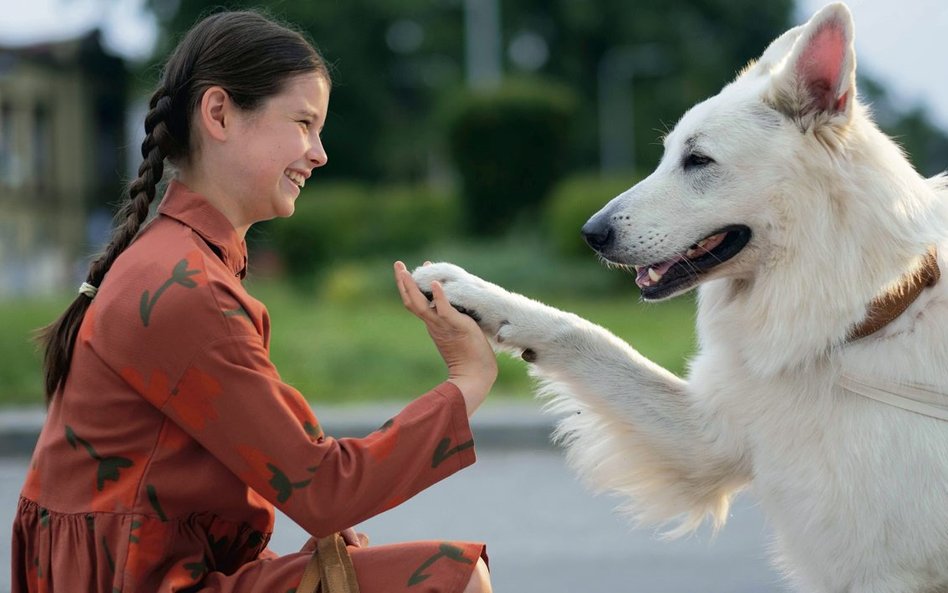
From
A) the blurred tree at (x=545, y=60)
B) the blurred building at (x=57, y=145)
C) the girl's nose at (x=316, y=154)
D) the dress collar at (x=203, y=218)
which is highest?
the girl's nose at (x=316, y=154)

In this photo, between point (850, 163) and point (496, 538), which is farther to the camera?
point (496, 538)

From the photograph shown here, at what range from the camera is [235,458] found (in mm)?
2002

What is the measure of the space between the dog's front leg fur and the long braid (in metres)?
0.75

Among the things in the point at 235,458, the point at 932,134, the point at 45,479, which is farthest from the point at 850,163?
the point at 932,134

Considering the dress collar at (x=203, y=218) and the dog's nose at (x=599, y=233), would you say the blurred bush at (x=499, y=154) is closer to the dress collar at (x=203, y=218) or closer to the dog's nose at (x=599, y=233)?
the dog's nose at (x=599, y=233)

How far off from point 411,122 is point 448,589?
3295 centimetres

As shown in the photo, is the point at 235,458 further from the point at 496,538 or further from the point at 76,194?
the point at 76,194

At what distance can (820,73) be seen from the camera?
2.67 metres

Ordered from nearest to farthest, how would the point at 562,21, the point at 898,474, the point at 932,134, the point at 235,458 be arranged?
1. the point at 235,458
2. the point at 898,474
3. the point at 562,21
4. the point at 932,134

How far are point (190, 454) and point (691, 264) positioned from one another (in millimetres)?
1379

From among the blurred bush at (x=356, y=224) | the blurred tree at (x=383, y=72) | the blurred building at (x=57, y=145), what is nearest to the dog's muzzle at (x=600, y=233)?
the blurred bush at (x=356, y=224)

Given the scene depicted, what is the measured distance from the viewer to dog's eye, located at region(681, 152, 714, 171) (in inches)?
115

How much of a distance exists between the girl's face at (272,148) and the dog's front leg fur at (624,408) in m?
0.56

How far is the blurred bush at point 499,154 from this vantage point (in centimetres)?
1645
